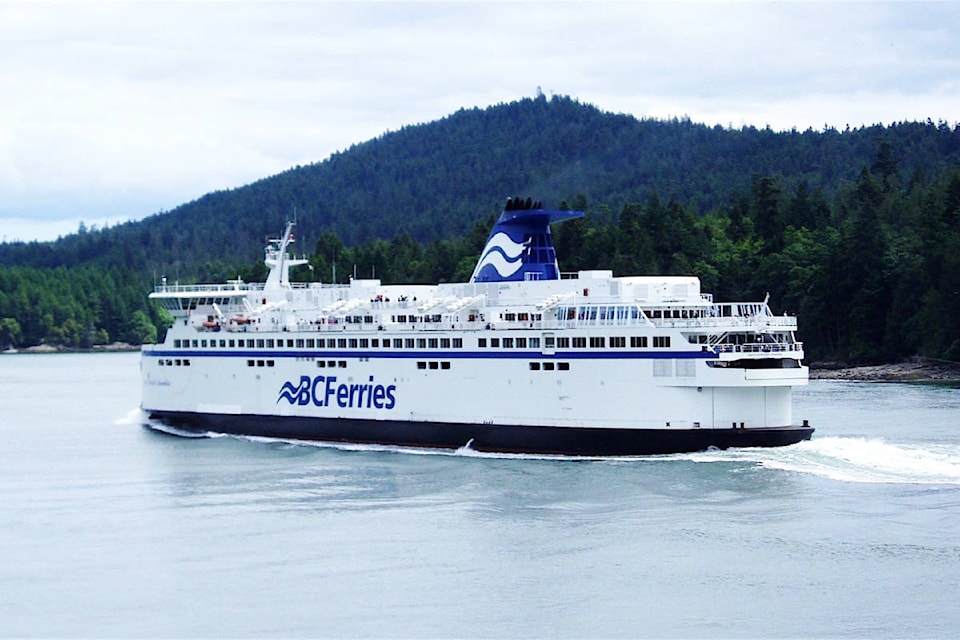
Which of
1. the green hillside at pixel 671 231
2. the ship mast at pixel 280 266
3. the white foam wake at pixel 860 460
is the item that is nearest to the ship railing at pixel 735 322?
the white foam wake at pixel 860 460

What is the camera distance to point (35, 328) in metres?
143

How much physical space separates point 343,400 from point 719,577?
66.6 feet

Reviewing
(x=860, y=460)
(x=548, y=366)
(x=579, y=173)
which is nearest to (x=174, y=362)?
(x=548, y=366)

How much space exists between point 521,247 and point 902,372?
109 ft

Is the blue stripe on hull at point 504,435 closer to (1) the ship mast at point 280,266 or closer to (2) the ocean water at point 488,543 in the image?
(2) the ocean water at point 488,543

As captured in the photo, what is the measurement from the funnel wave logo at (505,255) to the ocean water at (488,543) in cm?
610

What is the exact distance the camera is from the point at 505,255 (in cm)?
4272

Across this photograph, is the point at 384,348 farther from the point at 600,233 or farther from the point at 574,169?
the point at 574,169

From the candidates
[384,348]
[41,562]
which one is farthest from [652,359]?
[41,562]

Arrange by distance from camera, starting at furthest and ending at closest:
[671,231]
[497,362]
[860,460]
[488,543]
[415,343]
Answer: [671,231] → [415,343] → [497,362] → [860,460] → [488,543]

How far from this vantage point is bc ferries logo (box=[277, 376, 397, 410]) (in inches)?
1668

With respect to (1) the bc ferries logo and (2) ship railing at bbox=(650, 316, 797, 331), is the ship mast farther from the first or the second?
(2) ship railing at bbox=(650, 316, 797, 331)

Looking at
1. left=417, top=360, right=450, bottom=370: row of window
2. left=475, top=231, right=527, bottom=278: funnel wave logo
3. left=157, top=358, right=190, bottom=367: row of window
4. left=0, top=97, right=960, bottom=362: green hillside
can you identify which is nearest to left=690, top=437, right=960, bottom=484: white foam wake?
left=417, top=360, right=450, bottom=370: row of window

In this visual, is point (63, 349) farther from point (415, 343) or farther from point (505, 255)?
point (505, 255)
